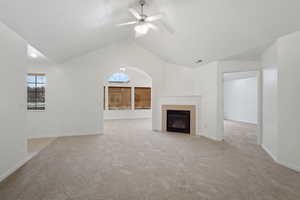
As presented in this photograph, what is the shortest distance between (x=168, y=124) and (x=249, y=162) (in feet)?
10.3

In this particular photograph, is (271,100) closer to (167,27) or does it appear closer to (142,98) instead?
(167,27)

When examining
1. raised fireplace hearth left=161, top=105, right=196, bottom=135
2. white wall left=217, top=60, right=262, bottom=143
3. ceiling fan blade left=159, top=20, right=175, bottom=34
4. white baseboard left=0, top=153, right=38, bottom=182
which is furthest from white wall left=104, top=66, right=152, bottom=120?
white baseboard left=0, top=153, right=38, bottom=182

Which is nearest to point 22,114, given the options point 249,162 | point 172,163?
point 172,163

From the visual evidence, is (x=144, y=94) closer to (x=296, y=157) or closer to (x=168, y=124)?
(x=168, y=124)

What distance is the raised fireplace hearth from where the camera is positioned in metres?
5.45

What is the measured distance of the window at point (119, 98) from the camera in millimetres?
9117

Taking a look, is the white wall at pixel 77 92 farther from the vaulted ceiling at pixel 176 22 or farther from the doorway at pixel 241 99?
the doorway at pixel 241 99

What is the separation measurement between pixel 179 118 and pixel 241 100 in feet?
17.0

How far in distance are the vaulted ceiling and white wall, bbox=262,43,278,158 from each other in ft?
1.48

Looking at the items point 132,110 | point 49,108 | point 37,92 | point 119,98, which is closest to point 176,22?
point 49,108

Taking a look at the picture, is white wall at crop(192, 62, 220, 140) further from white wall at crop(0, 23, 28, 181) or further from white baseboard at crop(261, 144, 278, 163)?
white wall at crop(0, 23, 28, 181)

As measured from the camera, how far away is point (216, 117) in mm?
4633

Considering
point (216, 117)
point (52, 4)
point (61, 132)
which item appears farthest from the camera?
point (61, 132)

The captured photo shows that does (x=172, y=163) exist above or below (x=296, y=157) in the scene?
below
